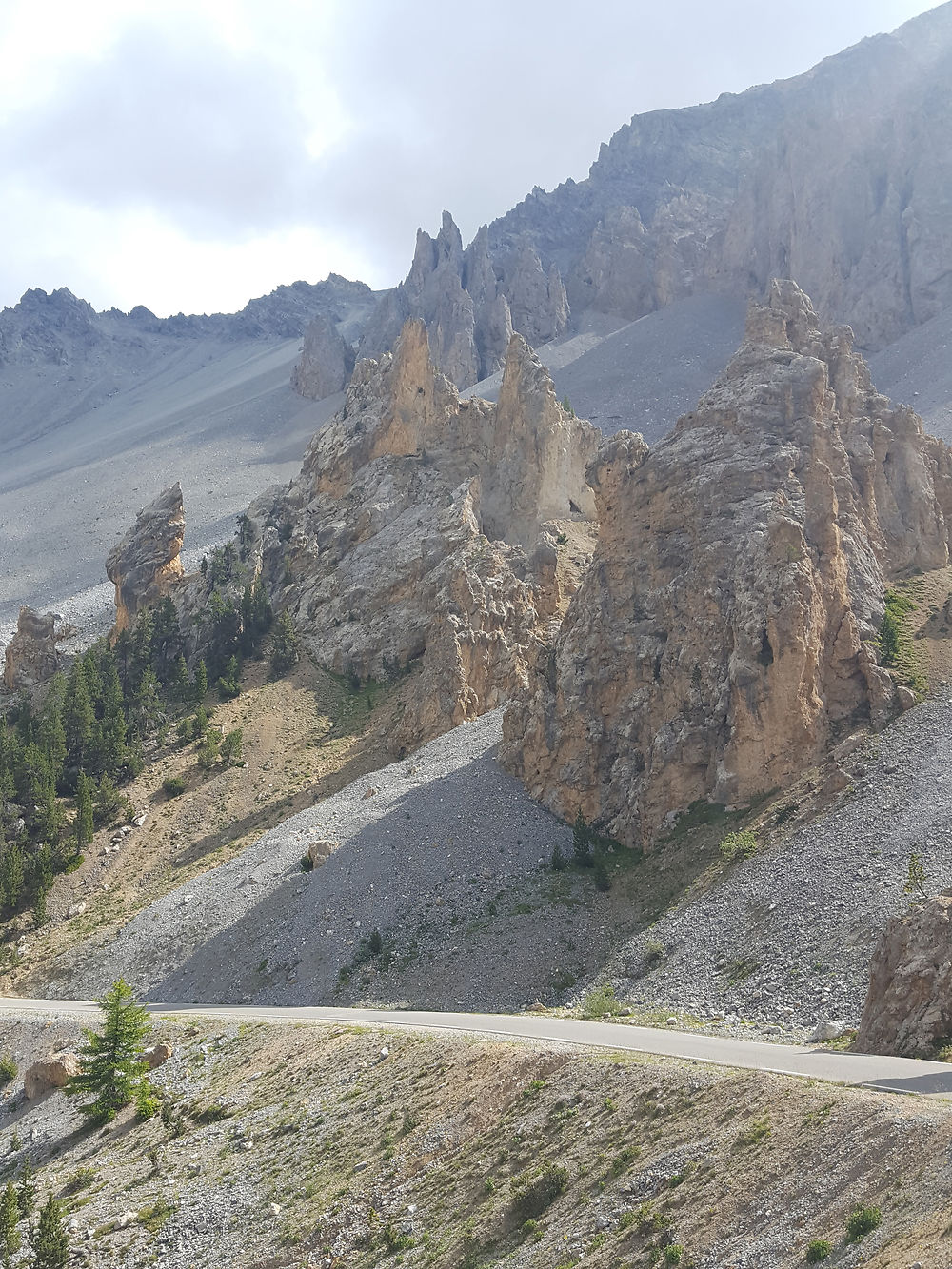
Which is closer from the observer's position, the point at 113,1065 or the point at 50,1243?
the point at 50,1243

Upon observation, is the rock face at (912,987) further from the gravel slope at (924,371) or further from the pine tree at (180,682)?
the gravel slope at (924,371)

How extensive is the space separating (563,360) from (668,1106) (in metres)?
155

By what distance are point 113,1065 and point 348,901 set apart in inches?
551

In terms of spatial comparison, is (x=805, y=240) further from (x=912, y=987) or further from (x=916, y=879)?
(x=912, y=987)

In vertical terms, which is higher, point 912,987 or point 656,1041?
point 912,987

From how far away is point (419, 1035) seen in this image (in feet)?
100

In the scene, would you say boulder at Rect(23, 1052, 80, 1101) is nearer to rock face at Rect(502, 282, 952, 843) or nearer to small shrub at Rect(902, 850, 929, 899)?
rock face at Rect(502, 282, 952, 843)

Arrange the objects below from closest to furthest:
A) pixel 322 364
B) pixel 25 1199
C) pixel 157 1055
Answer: pixel 25 1199, pixel 157 1055, pixel 322 364

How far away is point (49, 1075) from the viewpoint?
128 feet

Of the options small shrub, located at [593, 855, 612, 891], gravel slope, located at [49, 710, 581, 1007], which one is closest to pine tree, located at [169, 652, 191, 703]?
gravel slope, located at [49, 710, 581, 1007]

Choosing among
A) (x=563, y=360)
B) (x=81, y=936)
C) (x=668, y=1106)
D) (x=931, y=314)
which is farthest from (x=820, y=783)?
(x=563, y=360)

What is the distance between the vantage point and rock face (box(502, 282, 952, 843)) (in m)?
43.7

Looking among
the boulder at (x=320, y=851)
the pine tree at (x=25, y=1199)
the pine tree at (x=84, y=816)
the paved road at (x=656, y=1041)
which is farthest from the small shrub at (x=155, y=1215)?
the pine tree at (x=84, y=816)

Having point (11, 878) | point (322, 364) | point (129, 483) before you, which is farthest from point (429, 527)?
point (322, 364)
